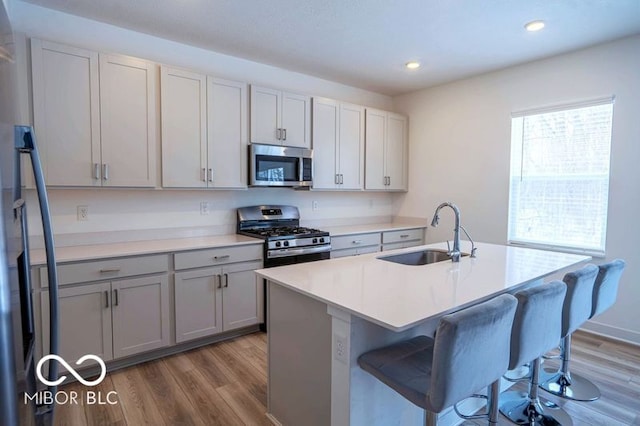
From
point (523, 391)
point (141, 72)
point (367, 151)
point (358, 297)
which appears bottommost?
point (523, 391)

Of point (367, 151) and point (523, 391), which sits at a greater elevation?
point (367, 151)

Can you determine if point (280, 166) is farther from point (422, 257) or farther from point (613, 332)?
point (613, 332)

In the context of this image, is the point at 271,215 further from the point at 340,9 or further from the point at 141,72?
the point at 340,9

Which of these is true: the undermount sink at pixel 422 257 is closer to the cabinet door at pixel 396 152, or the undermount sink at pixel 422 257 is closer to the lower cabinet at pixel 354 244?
the lower cabinet at pixel 354 244

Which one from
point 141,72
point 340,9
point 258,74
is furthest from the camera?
point 258,74

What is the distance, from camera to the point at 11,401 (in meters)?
0.67

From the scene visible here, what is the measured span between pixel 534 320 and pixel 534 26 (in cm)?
246

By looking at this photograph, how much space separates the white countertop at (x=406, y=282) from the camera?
1439 millimetres

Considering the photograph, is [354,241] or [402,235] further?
[402,235]

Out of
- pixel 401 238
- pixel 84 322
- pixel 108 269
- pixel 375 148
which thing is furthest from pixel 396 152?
pixel 84 322

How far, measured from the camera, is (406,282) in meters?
1.84

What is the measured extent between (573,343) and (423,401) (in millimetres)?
2692

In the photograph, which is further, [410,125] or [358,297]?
[410,125]

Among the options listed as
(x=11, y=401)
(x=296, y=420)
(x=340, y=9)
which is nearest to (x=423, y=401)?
(x=296, y=420)
